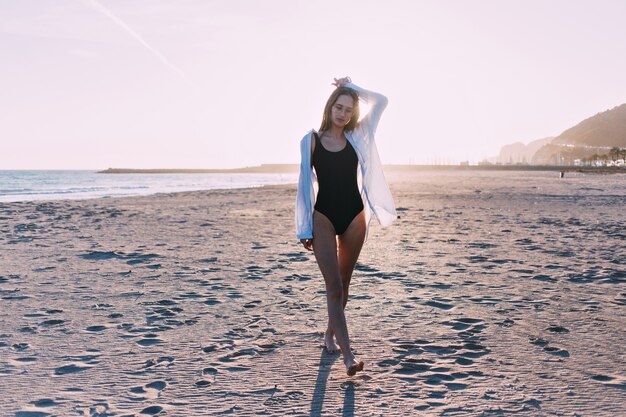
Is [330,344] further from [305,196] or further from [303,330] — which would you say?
[305,196]

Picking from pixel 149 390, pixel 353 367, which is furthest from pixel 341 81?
pixel 149 390

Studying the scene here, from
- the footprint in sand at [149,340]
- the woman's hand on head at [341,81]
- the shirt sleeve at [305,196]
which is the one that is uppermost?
the woman's hand on head at [341,81]

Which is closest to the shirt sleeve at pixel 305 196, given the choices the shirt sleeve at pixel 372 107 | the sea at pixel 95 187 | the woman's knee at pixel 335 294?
the woman's knee at pixel 335 294

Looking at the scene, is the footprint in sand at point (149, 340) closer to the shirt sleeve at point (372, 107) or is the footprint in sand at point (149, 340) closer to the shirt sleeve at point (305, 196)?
the shirt sleeve at point (305, 196)

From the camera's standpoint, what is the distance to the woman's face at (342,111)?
12.7 feet

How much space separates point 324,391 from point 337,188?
1.39 meters

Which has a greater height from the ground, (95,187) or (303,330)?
(95,187)

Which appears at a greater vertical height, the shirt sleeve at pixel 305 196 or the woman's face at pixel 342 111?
the woman's face at pixel 342 111

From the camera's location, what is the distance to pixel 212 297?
618cm

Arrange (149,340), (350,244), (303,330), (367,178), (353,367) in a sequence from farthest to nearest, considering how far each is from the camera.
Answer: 1. (303,330)
2. (149,340)
3. (367,178)
4. (350,244)
5. (353,367)

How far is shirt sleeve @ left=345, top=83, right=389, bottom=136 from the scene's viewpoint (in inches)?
162

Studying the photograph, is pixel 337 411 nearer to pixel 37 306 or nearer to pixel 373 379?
pixel 373 379

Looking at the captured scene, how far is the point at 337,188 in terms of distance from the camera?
3885 mm

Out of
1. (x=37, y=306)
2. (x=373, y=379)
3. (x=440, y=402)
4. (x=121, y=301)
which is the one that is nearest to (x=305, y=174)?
(x=373, y=379)
